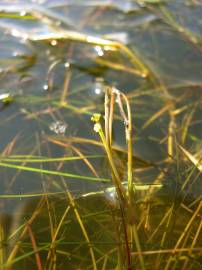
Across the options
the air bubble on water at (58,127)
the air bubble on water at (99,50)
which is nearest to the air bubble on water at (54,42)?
the air bubble on water at (99,50)

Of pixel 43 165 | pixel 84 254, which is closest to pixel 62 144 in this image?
pixel 43 165

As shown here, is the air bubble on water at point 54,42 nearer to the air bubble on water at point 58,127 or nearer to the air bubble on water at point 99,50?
the air bubble on water at point 99,50

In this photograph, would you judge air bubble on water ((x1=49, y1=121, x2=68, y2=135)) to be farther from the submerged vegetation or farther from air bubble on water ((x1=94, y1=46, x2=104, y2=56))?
air bubble on water ((x1=94, y1=46, x2=104, y2=56))

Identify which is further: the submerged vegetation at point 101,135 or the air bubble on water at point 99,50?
the air bubble on water at point 99,50

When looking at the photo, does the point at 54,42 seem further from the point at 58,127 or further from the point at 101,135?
the point at 101,135

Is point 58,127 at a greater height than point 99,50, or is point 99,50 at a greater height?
point 99,50

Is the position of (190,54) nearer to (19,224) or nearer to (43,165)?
(43,165)

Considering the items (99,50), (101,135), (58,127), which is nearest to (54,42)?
(99,50)

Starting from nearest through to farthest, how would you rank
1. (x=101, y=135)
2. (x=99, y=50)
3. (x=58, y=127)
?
(x=101, y=135) → (x=58, y=127) → (x=99, y=50)
